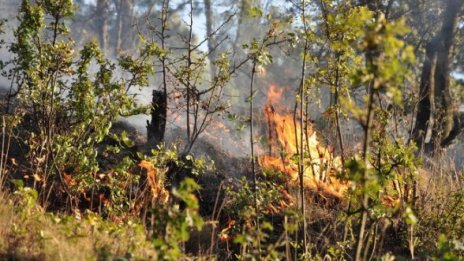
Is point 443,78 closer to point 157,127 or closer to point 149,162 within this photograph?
point 157,127

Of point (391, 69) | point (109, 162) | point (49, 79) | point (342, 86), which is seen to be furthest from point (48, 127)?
point (391, 69)

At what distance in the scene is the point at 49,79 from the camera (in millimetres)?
4809

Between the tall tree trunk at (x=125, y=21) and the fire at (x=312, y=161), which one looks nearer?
the fire at (x=312, y=161)

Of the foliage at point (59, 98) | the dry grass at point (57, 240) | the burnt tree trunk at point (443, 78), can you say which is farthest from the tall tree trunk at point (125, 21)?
the dry grass at point (57, 240)

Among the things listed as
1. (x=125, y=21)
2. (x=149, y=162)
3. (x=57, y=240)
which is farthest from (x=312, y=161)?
(x=125, y=21)

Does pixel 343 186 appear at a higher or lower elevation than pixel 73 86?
lower

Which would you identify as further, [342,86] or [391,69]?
[342,86]

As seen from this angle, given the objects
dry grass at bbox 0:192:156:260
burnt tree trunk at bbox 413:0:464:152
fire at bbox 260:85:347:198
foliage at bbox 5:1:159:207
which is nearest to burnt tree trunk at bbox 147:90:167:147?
fire at bbox 260:85:347:198

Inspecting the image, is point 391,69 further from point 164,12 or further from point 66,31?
point 164,12

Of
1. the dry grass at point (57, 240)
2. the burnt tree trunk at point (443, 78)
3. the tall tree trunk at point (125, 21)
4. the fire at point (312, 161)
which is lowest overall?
the dry grass at point (57, 240)

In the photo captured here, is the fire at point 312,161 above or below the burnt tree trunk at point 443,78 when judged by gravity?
below

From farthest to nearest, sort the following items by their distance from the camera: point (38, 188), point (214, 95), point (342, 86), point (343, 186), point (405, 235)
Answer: point (343, 186), point (214, 95), point (405, 235), point (38, 188), point (342, 86)

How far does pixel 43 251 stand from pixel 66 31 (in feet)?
8.16

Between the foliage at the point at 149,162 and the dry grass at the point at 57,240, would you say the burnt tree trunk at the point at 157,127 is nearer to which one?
the foliage at the point at 149,162
